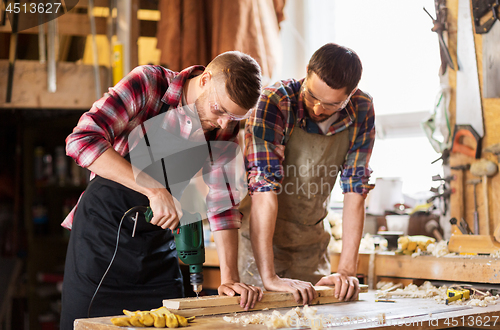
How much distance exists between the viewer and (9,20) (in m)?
3.12

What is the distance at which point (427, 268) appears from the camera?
204cm

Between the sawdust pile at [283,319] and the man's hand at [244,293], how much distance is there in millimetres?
89

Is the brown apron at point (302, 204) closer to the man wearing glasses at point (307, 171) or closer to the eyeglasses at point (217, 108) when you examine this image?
the man wearing glasses at point (307, 171)

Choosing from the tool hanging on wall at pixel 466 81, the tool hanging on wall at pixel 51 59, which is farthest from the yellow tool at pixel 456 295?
the tool hanging on wall at pixel 51 59

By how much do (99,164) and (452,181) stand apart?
1835mm

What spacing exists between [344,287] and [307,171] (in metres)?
0.49

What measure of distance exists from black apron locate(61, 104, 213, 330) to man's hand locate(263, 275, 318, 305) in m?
0.37

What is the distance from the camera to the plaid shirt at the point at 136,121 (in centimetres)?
132

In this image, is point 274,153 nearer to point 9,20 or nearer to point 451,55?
point 451,55

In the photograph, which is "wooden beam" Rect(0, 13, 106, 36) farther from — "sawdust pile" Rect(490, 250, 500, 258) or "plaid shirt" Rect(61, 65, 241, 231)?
"sawdust pile" Rect(490, 250, 500, 258)

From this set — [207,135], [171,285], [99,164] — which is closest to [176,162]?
[207,135]

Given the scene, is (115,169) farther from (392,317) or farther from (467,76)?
(467,76)

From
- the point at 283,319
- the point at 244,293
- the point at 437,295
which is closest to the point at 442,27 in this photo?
the point at 437,295

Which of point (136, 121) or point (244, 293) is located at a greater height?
point (136, 121)
